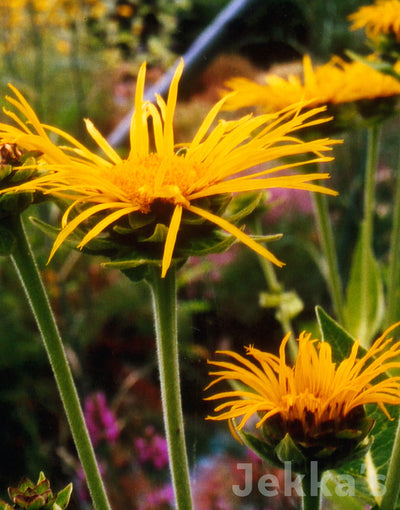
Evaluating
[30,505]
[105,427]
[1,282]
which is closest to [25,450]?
[105,427]

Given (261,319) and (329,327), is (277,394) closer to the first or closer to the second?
(329,327)

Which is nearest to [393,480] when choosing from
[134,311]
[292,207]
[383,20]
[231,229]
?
[231,229]

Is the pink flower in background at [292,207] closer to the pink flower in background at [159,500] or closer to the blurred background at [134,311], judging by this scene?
the blurred background at [134,311]

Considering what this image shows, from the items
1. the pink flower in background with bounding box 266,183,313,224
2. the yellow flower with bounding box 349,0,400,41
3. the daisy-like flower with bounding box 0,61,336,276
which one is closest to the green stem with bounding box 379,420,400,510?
the daisy-like flower with bounding box 0,61,336,276

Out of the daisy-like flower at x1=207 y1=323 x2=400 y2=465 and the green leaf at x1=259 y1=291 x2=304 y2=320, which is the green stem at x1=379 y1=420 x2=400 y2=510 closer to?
the daisy-like flower at x1=207 y1=323 x2=400 y2=465

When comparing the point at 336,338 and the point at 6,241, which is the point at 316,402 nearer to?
the point at 336,338

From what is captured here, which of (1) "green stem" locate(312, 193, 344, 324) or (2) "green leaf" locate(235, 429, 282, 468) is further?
(1) "green stem" locate(312, 193, 344, 324)

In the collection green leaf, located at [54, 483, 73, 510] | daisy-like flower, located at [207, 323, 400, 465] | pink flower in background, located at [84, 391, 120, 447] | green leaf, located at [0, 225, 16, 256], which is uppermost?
green leaf, located at [0, 225, 16, 256]
